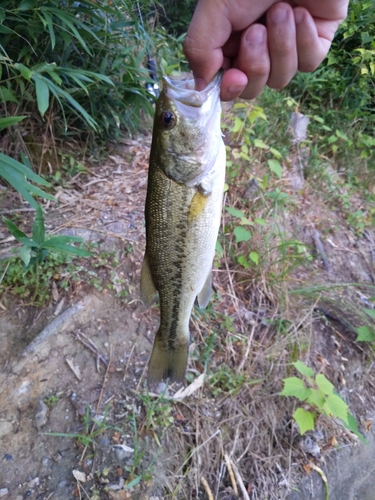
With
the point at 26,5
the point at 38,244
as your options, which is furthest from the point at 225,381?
the point at 26,5

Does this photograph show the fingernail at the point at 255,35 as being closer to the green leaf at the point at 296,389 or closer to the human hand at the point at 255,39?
the human hand at the point at 255,39

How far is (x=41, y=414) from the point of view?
6.73 ft

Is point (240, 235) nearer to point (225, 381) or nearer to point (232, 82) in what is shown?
point (225, 381)

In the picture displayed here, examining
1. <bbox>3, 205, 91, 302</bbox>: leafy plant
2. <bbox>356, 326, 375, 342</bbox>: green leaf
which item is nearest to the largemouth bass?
<bbox>3, 205, 91, 302</bbox>: leafy plant

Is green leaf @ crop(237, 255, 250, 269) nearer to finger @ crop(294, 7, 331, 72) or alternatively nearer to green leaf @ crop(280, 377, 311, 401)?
green leaf @ crop(280, 377, 311, 401)

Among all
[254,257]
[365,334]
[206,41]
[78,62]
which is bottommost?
[365,334]

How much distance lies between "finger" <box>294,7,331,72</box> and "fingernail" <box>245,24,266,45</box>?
0.59 feet

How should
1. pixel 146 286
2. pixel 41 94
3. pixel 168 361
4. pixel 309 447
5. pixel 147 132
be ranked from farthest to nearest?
pixel 147 132 → pixel 309 447 → pixel 41 94 → pixel 168 361 → pixel 146 286

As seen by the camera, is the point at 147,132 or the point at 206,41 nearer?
the point at 206,41

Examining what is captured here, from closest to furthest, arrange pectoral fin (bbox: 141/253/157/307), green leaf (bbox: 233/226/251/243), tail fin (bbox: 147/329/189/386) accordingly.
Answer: pectoral fin (bbox: 141/253/157/307), tail fin (bbox: 147/329/189/386), green leaf (bbox: 233/226/251/243)

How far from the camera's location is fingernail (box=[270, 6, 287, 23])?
4.66 ft

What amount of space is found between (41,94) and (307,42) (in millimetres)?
1412

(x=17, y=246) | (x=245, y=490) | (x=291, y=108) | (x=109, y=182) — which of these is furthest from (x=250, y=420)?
(x=291, y=108)

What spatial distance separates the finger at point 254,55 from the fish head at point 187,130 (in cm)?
15
